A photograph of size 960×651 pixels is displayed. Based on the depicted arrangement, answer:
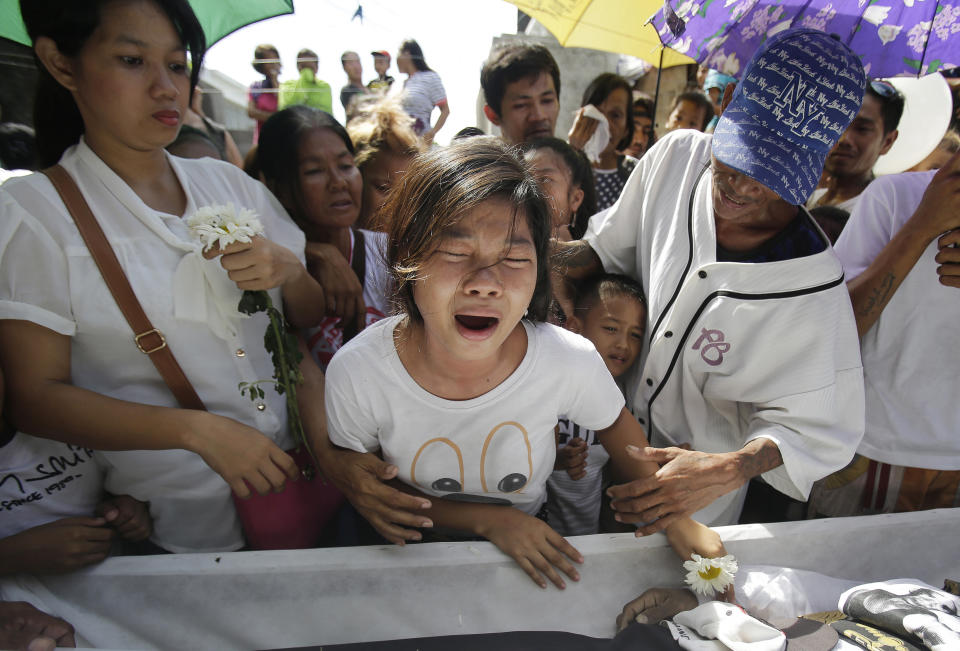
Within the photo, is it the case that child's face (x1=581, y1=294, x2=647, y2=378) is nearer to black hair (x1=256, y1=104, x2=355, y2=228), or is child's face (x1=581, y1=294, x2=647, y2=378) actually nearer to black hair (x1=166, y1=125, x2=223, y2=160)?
black hair (x1=256, y1=104, x2=355, y2=228)

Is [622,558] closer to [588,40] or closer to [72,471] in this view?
[72,471]

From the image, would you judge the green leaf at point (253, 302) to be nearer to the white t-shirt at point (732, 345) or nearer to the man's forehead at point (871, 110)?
the white t-shirt at point (732, 345)

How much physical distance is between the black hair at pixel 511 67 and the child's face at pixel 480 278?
1856 millimetres

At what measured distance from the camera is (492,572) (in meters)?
1.39

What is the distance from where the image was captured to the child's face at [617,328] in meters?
2.02

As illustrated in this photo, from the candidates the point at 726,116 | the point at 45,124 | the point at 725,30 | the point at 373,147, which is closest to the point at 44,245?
the point at 45,124

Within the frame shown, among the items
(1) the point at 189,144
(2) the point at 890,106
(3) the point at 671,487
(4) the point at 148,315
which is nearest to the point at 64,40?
(4) the point at 148,315

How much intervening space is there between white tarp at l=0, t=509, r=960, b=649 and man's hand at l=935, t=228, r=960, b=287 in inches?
38.8

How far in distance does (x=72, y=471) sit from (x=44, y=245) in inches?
24.1

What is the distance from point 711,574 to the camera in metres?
1.38

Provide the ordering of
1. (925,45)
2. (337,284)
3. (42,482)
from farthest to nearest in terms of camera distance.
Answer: (337,284) → (925,45) → (42,482)

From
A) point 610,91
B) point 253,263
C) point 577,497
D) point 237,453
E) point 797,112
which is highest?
point 610,91

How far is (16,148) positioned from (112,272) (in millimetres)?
1389

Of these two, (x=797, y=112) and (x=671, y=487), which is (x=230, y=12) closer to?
(x=797, y=112)
